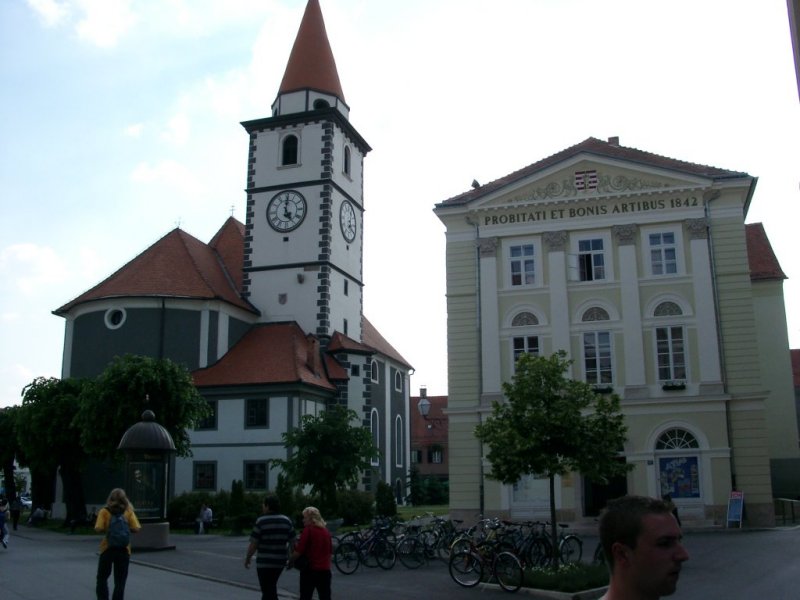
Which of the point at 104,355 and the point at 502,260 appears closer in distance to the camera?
the point at 502,260

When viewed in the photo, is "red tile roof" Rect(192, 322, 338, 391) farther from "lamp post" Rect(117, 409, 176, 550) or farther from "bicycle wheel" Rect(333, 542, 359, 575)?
"bicycle wheel" Rect(333, 542, 359, 575)

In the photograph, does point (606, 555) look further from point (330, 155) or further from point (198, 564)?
point (330, 155)

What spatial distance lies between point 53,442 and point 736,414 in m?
29.1

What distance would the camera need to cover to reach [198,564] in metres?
22.1

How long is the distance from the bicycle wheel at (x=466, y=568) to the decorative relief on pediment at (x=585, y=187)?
778 inches

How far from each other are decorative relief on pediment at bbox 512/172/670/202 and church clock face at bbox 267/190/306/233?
1770cm

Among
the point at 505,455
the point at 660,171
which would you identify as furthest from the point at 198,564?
the point at 660,171

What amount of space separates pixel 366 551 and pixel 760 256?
30.3 metres

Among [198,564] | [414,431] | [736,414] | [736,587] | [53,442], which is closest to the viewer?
[736,587]

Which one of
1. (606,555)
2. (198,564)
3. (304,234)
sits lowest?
(198,564)

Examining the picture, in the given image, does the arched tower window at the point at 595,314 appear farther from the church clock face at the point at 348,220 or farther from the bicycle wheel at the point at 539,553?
the church clock face at the point at 348,220

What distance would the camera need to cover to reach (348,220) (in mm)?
51750

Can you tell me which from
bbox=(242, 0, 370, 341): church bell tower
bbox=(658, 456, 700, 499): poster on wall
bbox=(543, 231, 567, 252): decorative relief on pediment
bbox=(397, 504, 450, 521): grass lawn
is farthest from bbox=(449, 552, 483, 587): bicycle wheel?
bbox=(242, 0, 370, 341): church bell tower

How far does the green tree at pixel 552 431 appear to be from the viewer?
63.6ft
